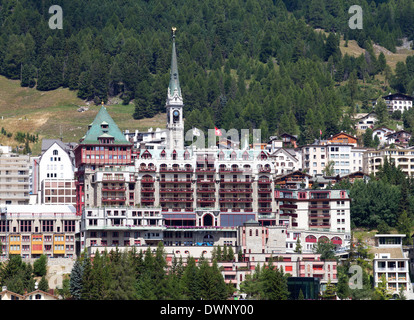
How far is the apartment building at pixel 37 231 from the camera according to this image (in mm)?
180625

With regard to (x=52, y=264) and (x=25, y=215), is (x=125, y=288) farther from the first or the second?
(x=25, y=215)

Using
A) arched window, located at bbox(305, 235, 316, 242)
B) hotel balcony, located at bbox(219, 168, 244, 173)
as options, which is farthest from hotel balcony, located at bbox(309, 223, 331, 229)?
hotel balcony, located at bbox(219, 168, 244, 173)

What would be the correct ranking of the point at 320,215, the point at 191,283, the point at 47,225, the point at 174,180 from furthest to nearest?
the point at 320,215 < the point at 174,180 < the point at 47,225 < the point at 191,283

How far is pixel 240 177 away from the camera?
192125 millimetres

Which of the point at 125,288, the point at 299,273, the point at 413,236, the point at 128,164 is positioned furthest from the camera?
the point at 128,164

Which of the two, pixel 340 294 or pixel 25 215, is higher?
pixel 25 215

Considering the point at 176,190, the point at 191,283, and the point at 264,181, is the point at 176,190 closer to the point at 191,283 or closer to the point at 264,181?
the point at 264,181

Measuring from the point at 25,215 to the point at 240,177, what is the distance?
37482 mm

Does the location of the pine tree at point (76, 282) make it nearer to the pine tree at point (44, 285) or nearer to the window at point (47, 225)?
the pine tree at point (44, 285)

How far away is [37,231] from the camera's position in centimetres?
18475

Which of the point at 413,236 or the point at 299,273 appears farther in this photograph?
the point at 413,236

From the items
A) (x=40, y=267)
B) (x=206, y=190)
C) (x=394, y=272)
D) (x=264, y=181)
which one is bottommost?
(x=394, y=272)

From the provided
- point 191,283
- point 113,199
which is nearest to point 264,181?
point 113,199

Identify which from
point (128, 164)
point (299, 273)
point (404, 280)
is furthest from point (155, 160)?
point (404, 280)
